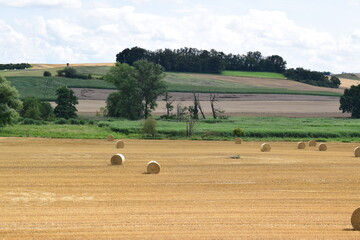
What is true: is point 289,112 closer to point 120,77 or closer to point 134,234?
point 120,77

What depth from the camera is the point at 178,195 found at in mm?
28328

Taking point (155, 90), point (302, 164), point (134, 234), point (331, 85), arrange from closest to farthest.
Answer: point (134, 234) → point (302, 164) → point (155, 90) → point (331, 85)

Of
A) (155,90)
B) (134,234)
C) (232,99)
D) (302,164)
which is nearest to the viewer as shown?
(134,234)

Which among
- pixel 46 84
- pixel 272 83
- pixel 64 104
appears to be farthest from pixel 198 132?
pixel 272 83

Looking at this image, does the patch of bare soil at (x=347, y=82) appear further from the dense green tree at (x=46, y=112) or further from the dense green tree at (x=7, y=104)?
the dense green tree at (x=7, y=104)

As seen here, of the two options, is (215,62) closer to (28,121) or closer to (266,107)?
(266,107)

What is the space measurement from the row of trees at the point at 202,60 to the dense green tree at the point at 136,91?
58186mm

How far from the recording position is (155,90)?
100 m

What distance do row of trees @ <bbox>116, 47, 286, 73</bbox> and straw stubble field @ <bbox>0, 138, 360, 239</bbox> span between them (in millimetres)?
115166

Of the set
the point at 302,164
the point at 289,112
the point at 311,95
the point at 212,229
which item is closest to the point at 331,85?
the point at 311,95

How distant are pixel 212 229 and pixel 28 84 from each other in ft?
340

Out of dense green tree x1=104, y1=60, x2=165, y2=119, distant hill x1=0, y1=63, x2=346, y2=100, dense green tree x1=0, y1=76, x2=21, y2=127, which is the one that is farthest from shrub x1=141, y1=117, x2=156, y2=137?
distant hill x1=0, y1=63, x2=346, y2=100

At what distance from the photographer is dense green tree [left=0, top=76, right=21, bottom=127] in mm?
67750

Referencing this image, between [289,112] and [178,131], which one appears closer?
[178,131]
